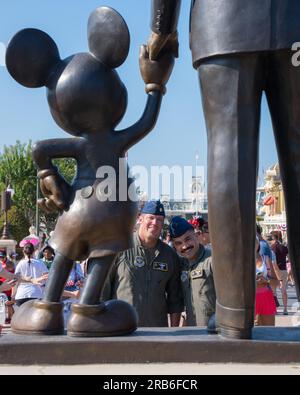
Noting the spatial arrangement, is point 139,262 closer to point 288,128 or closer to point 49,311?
point 49,311

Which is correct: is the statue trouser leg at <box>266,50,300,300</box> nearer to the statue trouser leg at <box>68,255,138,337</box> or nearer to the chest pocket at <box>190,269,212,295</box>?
the statue trouser leg at <box>68,255,138,337</box>

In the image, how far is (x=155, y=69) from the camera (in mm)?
3701

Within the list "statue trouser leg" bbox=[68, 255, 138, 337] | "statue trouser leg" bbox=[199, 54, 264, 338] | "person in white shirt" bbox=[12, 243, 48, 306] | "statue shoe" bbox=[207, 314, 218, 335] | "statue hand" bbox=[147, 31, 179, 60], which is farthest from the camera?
"person in white shirt" bbox=[12, 243, 48, 306]

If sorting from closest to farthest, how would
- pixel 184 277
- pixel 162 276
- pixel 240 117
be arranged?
pixel 240 117, pixel 162 276, pixel 184 277

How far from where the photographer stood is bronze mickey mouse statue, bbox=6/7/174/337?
3.44 metres

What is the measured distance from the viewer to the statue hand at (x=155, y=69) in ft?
12.1

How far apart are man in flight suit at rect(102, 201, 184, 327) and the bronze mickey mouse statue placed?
119 cm

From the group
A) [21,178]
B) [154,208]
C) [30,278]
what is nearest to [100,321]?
[154,208]

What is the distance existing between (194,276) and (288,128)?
1805mm

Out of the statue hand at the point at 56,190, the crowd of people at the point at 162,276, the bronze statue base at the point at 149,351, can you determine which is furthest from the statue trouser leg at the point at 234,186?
the crowd of people at the point at 162,276

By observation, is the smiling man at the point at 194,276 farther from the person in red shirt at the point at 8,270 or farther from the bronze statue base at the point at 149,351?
the person in red shirt at the point at 8,270

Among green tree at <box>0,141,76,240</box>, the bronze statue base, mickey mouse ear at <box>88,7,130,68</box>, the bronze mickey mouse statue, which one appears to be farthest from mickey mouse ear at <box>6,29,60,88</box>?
green tree at <box>0,141,76,240</box>

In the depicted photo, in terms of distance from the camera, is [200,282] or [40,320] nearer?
[40,320]

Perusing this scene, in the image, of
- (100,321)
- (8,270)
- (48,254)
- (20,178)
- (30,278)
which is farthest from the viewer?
(20,178)
